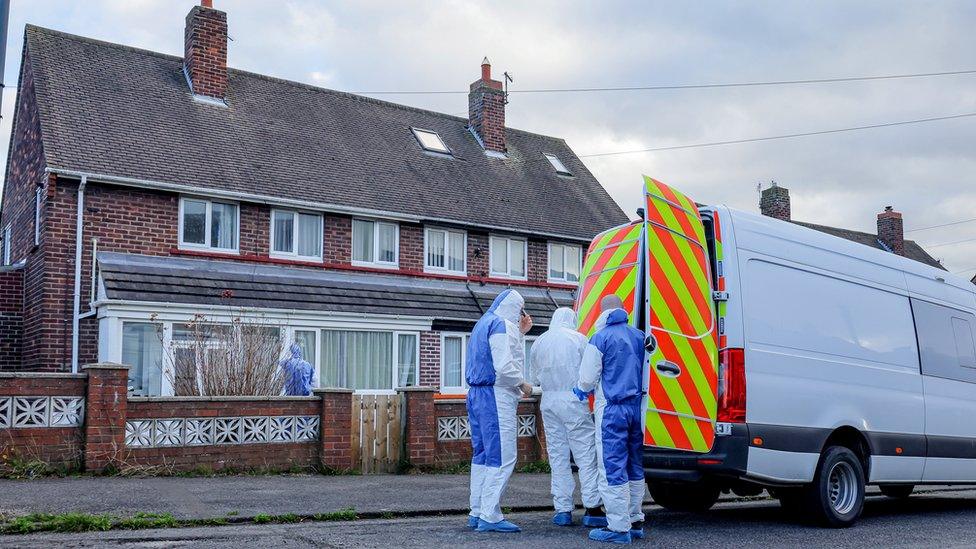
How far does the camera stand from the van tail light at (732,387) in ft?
26.2

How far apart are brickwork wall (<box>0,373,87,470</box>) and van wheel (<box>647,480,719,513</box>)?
6387 millimetres

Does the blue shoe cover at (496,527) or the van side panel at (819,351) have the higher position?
the van side panel at (819,351)

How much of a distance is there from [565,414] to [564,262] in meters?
16.2

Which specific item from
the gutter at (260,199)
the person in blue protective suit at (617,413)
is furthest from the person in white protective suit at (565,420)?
the gutter at (260,199)

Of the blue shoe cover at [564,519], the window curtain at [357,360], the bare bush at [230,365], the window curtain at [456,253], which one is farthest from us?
the window curtain at [456,253]

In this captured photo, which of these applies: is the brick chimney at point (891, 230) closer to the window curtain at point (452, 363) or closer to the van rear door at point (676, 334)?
the window curtain at point (452, 363)

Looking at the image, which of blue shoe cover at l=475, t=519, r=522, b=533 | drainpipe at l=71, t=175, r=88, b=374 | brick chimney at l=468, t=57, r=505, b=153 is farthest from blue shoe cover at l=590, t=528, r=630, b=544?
brick chimney at l=468, t=57, r=505, b=153

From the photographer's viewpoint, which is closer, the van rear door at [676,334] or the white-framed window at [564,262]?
the van rear door at [676,334]

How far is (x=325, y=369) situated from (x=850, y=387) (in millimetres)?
11809

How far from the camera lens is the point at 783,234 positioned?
28.9ft

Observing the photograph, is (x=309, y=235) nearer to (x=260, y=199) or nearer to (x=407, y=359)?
(x=260, y=199)

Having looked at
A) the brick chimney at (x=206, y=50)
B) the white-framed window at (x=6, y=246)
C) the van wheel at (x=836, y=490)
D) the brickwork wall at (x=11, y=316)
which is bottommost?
the van wheel at (x=836, y=490)

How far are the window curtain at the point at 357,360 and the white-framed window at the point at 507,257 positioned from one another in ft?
12.9

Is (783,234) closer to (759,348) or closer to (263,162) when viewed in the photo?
(759,348)
